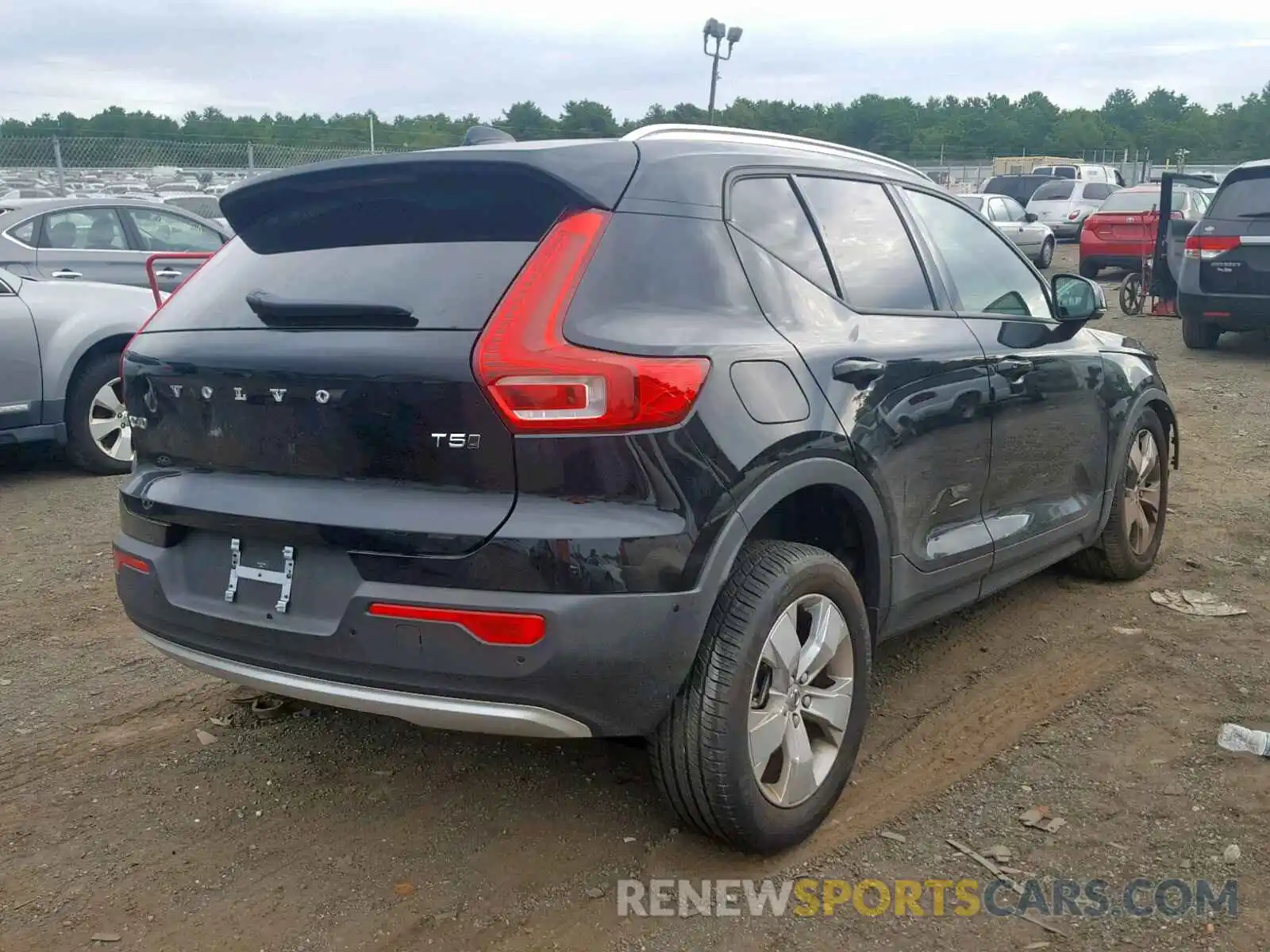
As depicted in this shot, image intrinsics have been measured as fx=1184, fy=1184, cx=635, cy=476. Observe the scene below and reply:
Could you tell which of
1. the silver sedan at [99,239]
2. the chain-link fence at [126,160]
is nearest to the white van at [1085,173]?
the chain-link fence at [126,160]

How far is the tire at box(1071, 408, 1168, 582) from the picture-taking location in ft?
15.6

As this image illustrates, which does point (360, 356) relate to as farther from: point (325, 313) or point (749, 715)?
point (749, 715)

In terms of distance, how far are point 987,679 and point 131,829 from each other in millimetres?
2693

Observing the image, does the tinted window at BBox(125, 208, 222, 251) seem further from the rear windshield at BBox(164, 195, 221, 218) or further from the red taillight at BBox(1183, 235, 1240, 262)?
the red taillight at BBox(1183, 235, 1240, 262)

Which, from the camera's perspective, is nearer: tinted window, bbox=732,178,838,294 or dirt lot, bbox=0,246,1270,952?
dirt lot, bbox=0,246,1270,952

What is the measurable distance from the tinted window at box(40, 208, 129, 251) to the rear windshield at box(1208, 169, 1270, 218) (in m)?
9.83

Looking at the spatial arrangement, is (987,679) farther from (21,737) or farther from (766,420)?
(21,737)

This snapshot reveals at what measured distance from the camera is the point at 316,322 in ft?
9.04

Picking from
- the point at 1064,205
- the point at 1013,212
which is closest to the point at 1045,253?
the point at 1013,212

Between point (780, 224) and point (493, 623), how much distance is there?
1398 millimetres

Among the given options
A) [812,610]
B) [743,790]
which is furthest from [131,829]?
[812,610]

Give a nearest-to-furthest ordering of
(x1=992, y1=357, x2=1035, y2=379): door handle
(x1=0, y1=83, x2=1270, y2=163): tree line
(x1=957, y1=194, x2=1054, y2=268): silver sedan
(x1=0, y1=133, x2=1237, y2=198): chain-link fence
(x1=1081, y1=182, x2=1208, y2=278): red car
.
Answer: (x1=992, y1=357, x2=1035, y2=379): door handle → (x1=1081, y1=182, x2=1208, y2=278): red car → (x1=0, y1=133, x2=1237, y2=198): chain-link fence → (x1=957, y1=194, x2=1054, y2=268): silver sedan → (x1=0, y1=83, x2=1270, y2=163): tree line

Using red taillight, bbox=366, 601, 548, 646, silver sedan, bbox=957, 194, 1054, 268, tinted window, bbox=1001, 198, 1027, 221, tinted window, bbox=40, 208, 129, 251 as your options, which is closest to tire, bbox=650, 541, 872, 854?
red taillight, bbox=366, 601, 548, 646

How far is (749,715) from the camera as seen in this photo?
275 centimetres
